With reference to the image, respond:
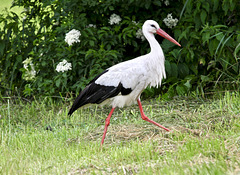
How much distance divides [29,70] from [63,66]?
76cm

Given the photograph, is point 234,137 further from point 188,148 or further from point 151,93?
point 151,93

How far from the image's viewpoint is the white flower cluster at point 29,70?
645cm

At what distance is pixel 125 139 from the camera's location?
4430 mm

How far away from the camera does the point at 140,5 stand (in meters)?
6.00

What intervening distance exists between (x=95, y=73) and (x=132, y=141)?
2.00 m

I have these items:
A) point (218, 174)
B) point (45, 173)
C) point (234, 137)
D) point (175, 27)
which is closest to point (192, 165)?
point (218, 174)

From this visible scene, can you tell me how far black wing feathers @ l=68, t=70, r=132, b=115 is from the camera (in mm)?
4562

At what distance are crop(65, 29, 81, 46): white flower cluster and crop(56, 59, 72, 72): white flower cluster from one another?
0.31m

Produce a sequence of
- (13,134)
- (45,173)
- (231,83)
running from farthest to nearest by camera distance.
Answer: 1. (231,83)
2. (13,134)
3. (45,173)

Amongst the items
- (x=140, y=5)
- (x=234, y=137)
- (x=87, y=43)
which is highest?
(x=140, y=5)

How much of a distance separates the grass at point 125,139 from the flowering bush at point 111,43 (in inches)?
14.9

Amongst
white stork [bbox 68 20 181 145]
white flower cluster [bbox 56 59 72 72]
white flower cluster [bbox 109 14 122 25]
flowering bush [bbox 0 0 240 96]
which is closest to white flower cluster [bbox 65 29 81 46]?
flowering bush [bbox 0 0 240 96]

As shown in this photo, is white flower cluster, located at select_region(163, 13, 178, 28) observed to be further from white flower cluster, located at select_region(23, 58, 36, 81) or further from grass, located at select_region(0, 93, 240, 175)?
white flower cluster, located at select_region(23, 58, 36, 81)

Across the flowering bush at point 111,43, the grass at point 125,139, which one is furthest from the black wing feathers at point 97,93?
the flowering bush at point 111,43
